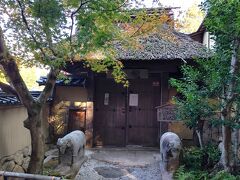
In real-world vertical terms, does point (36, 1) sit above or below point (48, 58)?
above

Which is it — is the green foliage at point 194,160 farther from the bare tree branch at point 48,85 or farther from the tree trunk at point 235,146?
the bare tree branch at point 48,85

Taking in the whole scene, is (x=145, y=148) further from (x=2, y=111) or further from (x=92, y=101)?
(x=2, y=111)

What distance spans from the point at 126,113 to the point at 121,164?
2.82 m

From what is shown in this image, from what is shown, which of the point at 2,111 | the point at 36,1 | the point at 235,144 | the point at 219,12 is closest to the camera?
the point at 36,1

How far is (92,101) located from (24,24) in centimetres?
578

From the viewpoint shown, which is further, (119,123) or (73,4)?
(119,123)

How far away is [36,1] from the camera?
15.4 ft

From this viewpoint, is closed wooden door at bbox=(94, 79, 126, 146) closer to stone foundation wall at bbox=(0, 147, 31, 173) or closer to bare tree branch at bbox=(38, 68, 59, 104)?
stone foundation wall at bbox=(0, 147, 31, 173)

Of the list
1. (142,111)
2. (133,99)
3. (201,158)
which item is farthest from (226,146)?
(133,99)

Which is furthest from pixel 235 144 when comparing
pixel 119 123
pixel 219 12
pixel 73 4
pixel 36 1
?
pixel 119 123

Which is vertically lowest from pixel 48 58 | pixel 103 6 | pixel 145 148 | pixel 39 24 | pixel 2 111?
pixel 145 148

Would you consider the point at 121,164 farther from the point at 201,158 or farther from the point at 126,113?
the point at 126,113

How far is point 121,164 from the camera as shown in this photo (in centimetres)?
836

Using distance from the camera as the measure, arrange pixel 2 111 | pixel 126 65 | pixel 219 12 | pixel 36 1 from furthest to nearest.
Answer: pixel 126 65, pixel 2 111, pixel 219 12, pixel 36 1
